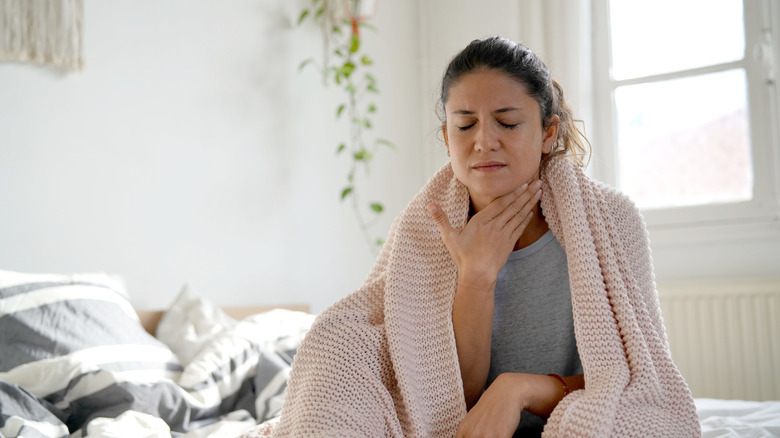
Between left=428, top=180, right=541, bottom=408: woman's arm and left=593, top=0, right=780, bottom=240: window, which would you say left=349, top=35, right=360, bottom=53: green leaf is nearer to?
left=593, top=0, right=780, bottom=240: window

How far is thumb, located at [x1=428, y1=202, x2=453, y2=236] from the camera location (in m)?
1.19

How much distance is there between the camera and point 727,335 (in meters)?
2.52

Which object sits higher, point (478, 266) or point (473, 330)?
point (478, 266)

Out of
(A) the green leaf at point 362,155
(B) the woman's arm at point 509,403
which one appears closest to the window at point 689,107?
(A) the green leaf at point 362,155

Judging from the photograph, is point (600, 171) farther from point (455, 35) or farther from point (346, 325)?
point (346, 325)

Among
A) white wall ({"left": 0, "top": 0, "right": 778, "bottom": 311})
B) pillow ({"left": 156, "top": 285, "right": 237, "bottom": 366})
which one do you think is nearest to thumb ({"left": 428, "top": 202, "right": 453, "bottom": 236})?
pillow ({"left": 156, "top": 285, "right": 237, "bottom": 366})

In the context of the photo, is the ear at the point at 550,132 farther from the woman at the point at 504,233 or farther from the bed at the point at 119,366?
the bed at the point at 119,366

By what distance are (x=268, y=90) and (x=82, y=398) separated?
4.54ft

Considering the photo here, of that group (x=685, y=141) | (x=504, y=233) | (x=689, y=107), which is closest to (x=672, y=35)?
(x=689, y=107)

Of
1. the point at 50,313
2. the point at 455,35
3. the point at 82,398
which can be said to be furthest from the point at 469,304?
the point at 455,35

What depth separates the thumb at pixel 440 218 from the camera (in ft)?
3.92

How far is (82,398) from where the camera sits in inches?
54.6

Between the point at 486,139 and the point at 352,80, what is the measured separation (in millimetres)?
1829

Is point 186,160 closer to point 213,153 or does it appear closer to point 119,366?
point 213,153
